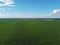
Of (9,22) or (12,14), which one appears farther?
(9,22)

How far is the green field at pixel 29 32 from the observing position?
1989 mm

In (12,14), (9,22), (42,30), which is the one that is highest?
(12,14)

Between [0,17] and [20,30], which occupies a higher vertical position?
[0,17]

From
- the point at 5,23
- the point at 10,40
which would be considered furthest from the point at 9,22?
the point at 10,40

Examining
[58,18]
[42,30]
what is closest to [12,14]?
[42,30]

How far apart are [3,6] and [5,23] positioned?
0.30 meters

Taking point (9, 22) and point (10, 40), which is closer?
point (10, 40)

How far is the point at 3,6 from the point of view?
2.03 metres

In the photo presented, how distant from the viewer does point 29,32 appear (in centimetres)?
208

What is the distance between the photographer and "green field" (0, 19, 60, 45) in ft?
6.53

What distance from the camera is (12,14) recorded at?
2.02 metres

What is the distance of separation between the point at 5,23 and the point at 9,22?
0.07m

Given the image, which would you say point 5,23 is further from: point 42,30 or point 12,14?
point 42,30

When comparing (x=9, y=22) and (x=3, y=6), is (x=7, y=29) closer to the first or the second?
(x=9, y=22)
